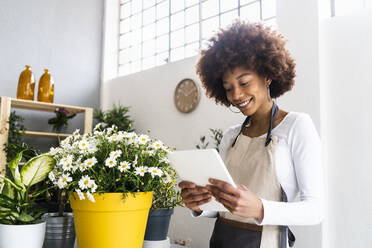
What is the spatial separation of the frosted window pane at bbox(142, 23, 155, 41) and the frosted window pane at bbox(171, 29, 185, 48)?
1.44ft

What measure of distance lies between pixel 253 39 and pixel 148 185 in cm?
80

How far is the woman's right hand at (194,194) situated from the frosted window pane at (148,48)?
4.03 meters

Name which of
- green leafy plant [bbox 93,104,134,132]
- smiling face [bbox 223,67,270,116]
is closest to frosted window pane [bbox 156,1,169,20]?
green leafy plant [bbox 93,104,134,132]

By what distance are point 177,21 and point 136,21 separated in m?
0.90

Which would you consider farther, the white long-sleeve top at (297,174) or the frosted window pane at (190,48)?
the frosted window pane at (190,48)

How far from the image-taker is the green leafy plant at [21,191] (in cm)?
86

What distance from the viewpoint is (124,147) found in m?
0.93

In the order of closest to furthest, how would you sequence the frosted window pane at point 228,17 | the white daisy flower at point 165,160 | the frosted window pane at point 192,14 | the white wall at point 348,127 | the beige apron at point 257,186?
1. the white daisy flower at point 165,160
2. the beige apron at point 257,186
3. the white wall at point 348,127
4. the frosted window pane at point 228,17
5. the frosted window pane at point 192,14

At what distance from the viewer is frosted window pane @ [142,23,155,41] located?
5.00 metres

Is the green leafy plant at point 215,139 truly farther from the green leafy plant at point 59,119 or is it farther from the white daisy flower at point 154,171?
the white daisy flower at point 154,171

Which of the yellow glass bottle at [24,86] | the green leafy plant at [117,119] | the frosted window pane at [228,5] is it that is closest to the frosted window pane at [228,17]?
the frosted window pane at [228,5]

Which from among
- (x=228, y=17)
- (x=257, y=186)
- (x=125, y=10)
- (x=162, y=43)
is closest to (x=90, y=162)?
(x=257, y=186)

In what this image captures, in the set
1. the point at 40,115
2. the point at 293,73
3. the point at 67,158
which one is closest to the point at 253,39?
the point at 293,73

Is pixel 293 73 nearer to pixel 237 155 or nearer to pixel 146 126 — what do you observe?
pixel 237 155
